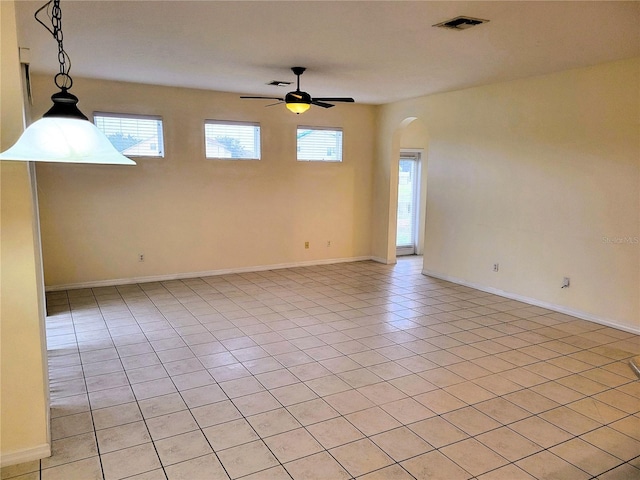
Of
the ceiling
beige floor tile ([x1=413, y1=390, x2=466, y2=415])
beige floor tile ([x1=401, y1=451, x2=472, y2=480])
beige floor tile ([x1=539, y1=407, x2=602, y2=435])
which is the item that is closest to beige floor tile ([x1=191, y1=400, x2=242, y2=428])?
beige floor tile ([x1=401, y1=451, x2=472, y2=480])

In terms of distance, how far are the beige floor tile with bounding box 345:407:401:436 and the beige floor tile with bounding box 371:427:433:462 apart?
5 cm

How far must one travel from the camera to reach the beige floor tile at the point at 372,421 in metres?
2.61

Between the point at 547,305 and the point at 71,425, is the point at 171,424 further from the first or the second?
the point at 547,305

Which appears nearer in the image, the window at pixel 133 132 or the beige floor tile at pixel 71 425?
the beige floor tile at pixel 71 425

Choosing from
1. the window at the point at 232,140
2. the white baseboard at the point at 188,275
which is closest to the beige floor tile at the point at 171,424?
the white baseboard at the point at 188,275

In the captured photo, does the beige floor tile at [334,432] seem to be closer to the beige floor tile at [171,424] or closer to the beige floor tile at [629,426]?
the beige floor tile at [171,424]

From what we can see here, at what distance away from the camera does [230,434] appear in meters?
2.54

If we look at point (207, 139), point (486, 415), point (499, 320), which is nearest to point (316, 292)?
point (499, 320)

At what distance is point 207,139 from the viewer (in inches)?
243

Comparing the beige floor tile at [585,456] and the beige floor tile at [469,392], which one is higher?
the beige floor tile at [469,392]

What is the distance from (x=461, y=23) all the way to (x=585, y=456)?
2.86 metres

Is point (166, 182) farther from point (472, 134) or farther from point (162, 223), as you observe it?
point (472, 134)

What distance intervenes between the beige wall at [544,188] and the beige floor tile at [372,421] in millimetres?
3041

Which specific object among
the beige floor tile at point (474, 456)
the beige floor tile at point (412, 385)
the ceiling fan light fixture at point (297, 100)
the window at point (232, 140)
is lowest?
the beige floor tile at point (474, 456)
